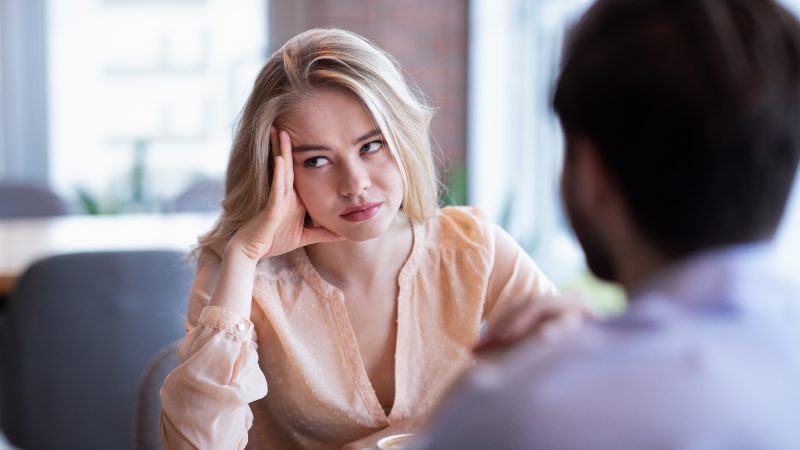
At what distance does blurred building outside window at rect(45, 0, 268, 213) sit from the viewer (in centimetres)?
535

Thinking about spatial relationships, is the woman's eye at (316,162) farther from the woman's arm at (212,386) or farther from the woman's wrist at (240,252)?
the woman's arm at (212,386)

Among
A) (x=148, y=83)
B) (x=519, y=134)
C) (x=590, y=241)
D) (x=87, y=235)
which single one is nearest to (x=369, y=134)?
(x=590, y=241)

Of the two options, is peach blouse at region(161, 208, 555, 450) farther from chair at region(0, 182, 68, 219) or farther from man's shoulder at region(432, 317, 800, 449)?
chair at region(0, 182, 68, 219)

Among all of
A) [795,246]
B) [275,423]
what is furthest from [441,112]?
[275,423]

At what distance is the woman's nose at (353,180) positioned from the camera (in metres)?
1.40

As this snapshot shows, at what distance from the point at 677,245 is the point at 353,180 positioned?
29.6 inches

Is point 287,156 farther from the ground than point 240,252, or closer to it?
farther from the ground

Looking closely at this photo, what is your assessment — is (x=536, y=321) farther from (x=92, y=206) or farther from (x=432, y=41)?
(x=92, y=206)

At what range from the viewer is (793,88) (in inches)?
26.1

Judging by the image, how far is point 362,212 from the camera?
1435mm

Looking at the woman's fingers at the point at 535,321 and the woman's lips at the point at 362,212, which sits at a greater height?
the woman's lips at the point at 362,212

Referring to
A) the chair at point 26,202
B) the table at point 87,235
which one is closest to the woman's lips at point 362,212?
the table at point 87,235

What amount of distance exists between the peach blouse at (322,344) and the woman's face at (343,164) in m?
0.17

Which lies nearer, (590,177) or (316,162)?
(590,177)
